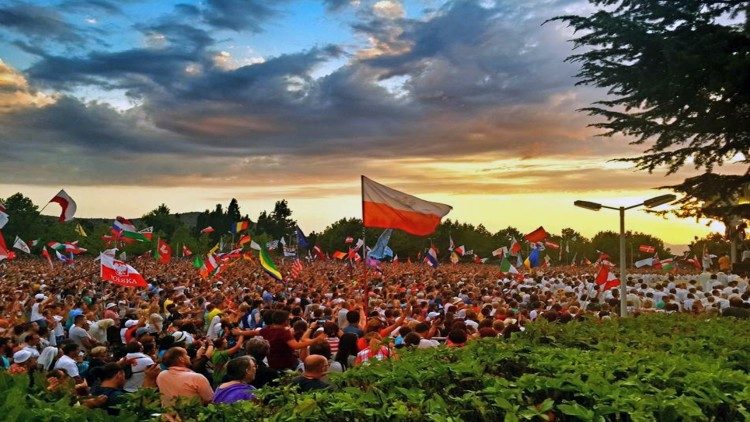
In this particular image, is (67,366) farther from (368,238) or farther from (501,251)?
(368,238)

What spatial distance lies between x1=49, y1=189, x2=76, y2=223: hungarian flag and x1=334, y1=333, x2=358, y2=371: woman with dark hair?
551 inches

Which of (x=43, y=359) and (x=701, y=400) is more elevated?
(x=701, y=400)

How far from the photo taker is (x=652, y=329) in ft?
34.7

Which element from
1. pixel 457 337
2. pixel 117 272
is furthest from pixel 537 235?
pixel 457 337

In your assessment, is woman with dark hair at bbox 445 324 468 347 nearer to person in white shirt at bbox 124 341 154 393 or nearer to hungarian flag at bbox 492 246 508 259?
person in white shirt at bbox 124 341 154 393

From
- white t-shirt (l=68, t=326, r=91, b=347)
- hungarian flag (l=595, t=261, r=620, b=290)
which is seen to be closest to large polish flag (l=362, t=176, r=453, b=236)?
white t-shirt (l=68, t=326, r=91, b=347)

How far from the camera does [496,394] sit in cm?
486

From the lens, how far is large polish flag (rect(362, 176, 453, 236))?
504 inches

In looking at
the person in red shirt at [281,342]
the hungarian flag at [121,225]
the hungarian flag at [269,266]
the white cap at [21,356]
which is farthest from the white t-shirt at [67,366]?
the hungarian flag at [121,225]

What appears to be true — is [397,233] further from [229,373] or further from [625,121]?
[229,373]

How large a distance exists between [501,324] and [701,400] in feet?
23.0

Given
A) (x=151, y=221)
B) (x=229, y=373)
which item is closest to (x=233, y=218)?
(x=151, y=221)

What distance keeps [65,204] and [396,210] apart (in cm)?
1267

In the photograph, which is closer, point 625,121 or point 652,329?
point 652,329
